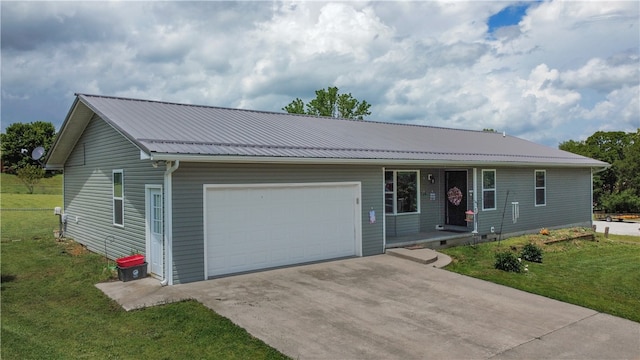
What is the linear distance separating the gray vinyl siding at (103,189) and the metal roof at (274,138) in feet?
2.13

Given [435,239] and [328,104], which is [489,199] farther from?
[328,104]

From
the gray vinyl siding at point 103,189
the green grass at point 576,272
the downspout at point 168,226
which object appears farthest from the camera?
the gray vinyl siding at point 103,189

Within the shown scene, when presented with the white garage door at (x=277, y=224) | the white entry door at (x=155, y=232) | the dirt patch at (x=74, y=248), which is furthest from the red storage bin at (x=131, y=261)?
the dirt patch at (x=74, y=248)

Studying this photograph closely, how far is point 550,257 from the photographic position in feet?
39.1

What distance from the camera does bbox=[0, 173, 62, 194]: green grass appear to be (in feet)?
104

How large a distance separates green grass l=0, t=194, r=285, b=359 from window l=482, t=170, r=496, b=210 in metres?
10.5

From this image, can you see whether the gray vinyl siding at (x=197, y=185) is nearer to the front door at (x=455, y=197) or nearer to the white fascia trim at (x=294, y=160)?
the white fascia trim at (x=294, y=160)

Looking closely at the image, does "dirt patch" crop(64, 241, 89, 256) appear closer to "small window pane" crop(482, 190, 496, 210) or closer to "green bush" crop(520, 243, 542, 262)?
"green bush" crop(520, 243, 542, 262)

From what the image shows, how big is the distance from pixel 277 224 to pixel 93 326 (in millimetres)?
4218

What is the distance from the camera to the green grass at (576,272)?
7.73 m

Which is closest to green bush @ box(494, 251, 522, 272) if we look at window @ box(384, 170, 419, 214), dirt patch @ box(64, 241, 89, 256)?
window @ box(384, 170, 419, 214)

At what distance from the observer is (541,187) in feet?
53.0

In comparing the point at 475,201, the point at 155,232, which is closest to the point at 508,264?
the point at 475,201

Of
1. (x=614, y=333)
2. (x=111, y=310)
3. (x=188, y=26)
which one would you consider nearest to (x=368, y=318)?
(x=614, y=333)
